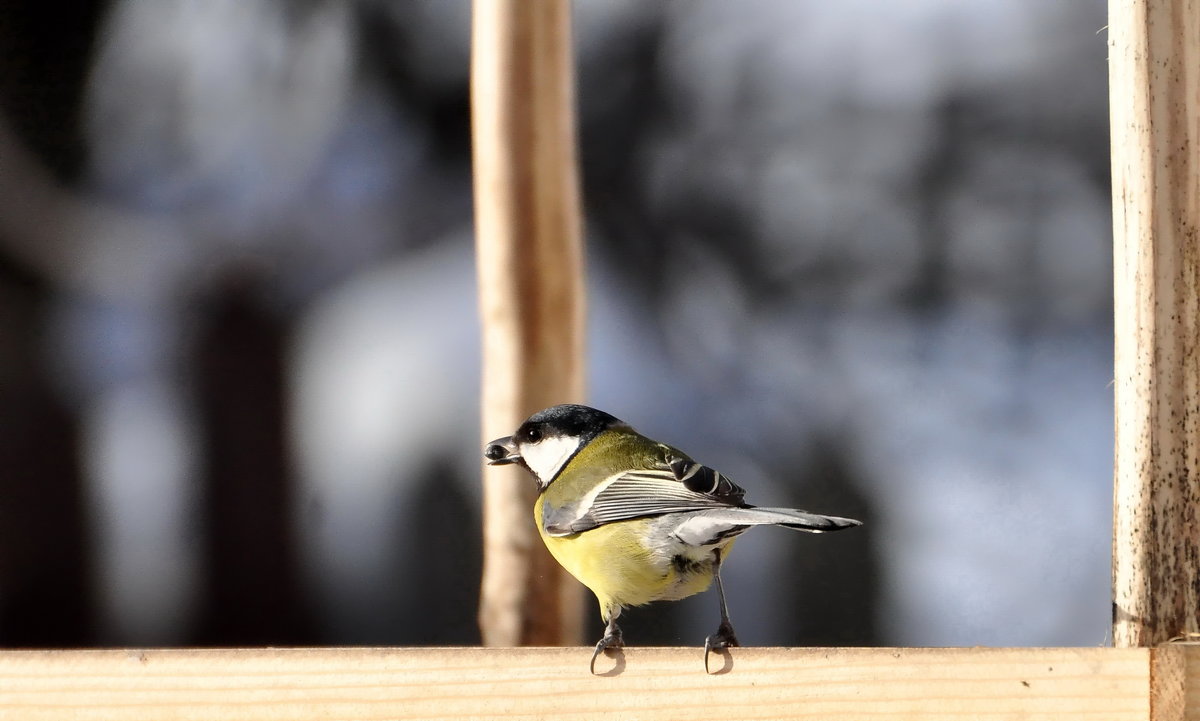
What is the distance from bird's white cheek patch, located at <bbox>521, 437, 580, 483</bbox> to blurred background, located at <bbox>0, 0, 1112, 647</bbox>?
323mm

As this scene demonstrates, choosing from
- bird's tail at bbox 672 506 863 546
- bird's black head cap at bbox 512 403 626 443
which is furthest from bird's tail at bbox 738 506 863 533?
bird's black head cap at bbox 512 403 626 443

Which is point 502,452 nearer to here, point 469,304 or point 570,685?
point 570,685

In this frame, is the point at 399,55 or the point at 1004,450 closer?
the point at 1004,450

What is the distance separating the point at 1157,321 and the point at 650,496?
41cm

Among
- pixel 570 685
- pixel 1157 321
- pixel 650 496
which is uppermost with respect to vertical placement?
pixel 1157 321

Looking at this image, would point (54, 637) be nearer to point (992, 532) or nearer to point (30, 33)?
point (30, 33)

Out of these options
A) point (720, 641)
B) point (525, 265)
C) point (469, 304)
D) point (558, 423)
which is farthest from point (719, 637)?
point (469, 304)

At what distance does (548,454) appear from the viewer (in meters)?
0.89

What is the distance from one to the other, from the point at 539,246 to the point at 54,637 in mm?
864

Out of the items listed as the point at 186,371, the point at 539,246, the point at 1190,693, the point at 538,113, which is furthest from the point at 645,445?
the point at 186,371

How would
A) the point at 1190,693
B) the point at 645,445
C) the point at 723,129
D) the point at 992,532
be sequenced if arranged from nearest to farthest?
the point at 1190,693 → the point at 645,445 → the point at 992,532 → the point at 723,129

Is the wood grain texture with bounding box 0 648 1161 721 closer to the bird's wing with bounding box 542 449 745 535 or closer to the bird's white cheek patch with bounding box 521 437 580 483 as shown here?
the bird's wing with bounding box 542 449 745 535

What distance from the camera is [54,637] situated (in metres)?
1.27

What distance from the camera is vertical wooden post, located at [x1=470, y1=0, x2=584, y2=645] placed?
36.5 inches
